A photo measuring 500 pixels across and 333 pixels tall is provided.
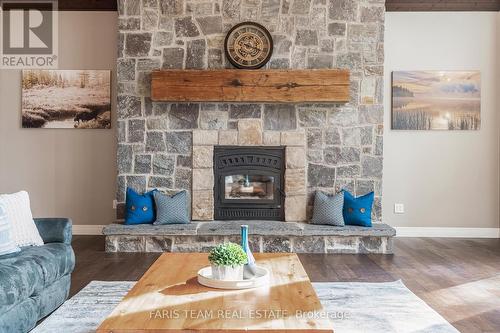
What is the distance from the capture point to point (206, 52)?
5.80 metres

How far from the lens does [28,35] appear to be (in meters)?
6.46

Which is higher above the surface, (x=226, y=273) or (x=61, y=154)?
(x=61, y=154)

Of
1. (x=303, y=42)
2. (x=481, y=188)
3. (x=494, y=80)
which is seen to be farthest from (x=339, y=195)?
(x=494, y=80)

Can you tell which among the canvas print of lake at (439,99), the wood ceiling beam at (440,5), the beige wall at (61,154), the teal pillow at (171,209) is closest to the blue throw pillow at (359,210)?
the canvas print of lake at (439,99)

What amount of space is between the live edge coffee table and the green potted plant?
92mm

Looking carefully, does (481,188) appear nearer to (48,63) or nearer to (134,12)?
(134,12)

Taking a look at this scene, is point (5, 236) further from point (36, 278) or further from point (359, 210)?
point (359, 210)

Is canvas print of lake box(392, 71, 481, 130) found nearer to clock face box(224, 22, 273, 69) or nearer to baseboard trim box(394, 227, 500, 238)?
baseboard trim box(394, 227, 500, 238)

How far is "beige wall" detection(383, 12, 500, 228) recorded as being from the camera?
650 centimetres

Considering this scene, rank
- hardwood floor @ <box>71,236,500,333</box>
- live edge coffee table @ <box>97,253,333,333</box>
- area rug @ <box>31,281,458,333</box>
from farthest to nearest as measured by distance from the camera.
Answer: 1. hardwood floor @ <box>71,236,500,333</box>
2. area rug @ <box>31,281,458,333</box>
3. live edge coffee table @ <box>97,253,333,333</box>

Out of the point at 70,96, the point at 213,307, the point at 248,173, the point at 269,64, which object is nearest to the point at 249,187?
the point at 248,173

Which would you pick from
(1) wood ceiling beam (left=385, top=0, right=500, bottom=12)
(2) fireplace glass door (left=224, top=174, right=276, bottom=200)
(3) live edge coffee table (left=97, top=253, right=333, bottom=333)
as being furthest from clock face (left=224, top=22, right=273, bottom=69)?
(3) live edge coffee table (left=97, top=253, right=333, bottom=333)

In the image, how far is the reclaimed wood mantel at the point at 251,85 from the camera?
5.55 meters

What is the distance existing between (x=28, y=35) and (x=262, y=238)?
162 inches
